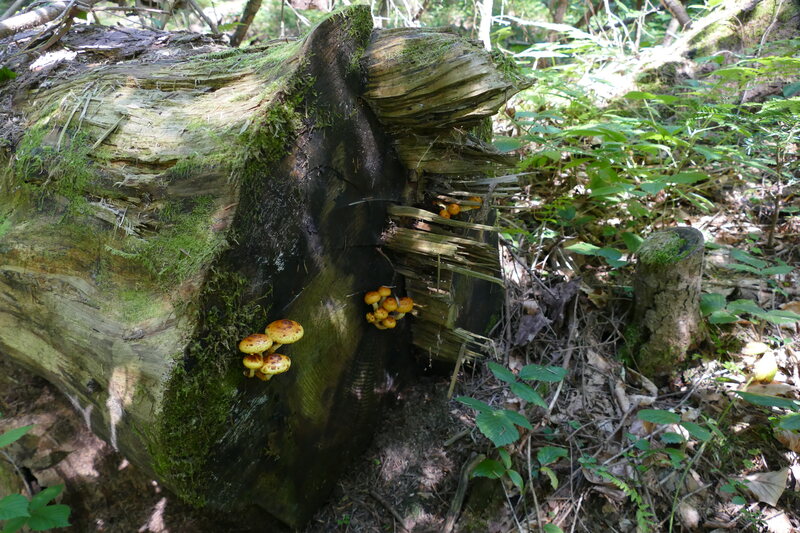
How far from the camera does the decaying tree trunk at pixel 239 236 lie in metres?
1.82

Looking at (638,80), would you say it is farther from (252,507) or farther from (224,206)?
(252,507)

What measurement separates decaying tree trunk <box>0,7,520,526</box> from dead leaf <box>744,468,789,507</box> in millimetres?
1802

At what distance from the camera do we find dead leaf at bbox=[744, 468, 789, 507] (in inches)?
98.4

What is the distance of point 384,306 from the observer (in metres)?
2.57

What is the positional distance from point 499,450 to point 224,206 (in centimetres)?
194

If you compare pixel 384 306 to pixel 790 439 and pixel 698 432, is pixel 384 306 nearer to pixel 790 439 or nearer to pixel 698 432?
pixel 698 432

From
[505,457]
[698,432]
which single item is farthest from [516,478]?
[698,432]

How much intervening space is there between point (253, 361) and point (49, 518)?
1182 mm

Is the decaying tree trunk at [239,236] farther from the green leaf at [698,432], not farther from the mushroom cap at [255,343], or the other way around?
the green leaf at [698,432]

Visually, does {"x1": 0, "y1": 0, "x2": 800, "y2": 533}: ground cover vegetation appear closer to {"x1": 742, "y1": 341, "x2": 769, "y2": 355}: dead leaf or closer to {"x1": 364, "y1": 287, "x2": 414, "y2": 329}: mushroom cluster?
{"x1": 742, "y1": 341, "x2": 769, "y2": 355}: dead leaf

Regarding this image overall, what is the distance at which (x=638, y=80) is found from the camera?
5207mm

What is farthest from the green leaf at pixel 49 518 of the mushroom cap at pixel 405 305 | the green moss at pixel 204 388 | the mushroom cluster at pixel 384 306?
the mushroom cap at pixel 405 305

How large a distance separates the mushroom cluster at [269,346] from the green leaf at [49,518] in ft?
3.39

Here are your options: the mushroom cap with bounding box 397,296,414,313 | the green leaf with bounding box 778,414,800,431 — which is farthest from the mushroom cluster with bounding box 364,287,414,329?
the green leaf with bounding box 778,414,800,431
